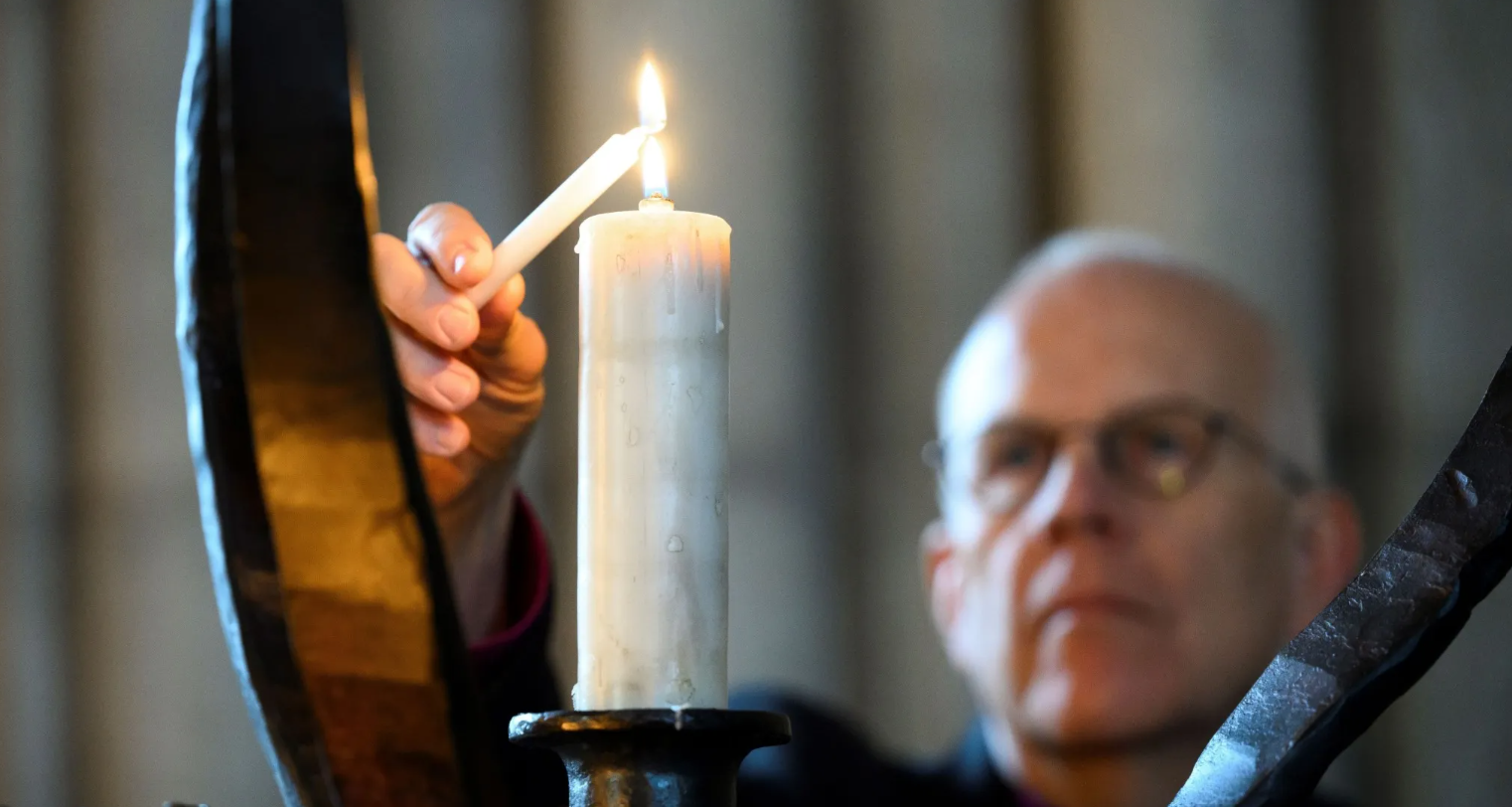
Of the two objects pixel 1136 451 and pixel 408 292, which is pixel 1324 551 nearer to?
pixel 1136 451

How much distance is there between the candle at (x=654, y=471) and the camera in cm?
20

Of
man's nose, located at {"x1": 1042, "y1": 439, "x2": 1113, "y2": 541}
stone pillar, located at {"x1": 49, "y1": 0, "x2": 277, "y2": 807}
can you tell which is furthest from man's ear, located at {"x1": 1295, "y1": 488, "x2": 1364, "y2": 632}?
stone pillar, located at {"x1": 49, "y1": 0, "x2": 277, "y2": 807}

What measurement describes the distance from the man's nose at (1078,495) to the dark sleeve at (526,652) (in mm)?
744

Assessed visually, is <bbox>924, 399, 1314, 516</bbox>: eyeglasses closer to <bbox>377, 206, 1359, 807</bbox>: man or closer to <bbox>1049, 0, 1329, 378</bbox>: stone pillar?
<bbox>377, 206, 1359, 807</bbox>: man

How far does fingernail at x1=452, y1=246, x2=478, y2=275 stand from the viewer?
0.44 m

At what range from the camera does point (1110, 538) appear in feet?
5.10

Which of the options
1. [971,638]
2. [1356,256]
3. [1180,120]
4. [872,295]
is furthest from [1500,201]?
[971,638]

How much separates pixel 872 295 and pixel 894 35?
41 centimetres

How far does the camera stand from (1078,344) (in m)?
1.63

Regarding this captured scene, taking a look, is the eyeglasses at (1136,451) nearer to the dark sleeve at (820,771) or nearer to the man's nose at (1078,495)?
the man's nose at (1078,495)

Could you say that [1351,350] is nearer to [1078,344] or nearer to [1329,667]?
[1078,344]

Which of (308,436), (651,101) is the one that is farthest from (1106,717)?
(308,436)

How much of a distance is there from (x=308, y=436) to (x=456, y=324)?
215 mm

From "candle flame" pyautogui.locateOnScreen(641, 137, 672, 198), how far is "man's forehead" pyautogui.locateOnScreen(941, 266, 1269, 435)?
1349mm
